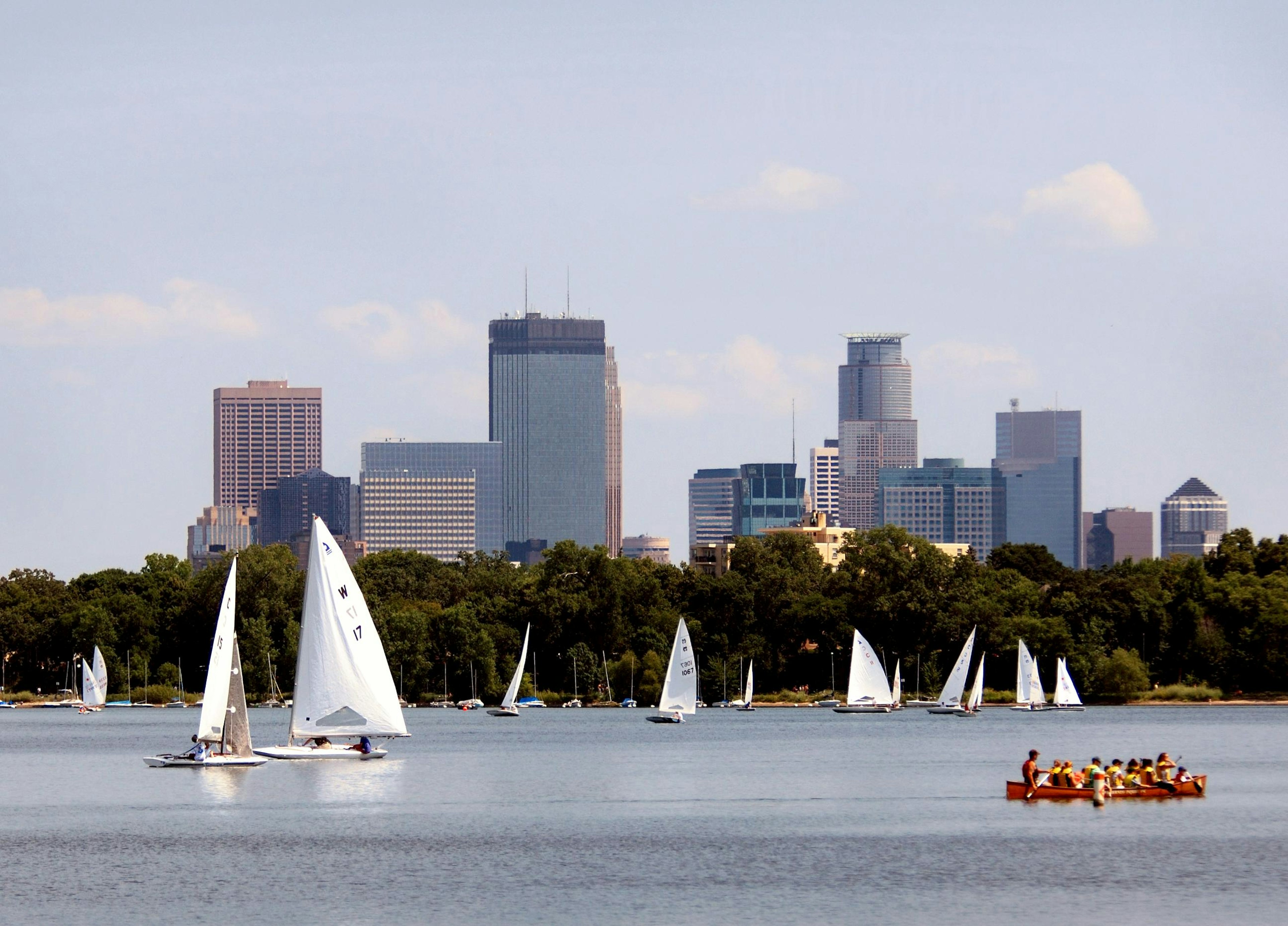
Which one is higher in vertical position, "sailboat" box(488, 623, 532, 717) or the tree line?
the tree line

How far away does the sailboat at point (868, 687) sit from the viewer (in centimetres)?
14338

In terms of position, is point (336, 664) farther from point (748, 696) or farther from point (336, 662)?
point (748, 696)

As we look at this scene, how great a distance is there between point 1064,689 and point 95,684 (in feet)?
251

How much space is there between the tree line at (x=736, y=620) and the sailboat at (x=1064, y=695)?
672cm

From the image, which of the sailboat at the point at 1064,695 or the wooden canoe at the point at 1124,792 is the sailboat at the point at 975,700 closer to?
the sailboat at the point at 1064,695

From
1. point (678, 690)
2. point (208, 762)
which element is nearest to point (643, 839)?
point (208, 762)

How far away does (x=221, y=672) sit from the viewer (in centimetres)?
7581

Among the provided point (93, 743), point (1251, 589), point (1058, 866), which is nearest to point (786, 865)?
point (1058, 866)

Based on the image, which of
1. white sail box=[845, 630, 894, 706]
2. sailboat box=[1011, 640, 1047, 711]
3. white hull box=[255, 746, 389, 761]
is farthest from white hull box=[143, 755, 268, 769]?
sailboat box=[1011, 640, 1047, 711]

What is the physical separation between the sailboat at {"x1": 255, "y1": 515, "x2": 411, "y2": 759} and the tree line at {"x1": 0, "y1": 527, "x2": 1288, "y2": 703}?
8086cm

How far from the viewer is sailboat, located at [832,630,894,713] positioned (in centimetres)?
14338

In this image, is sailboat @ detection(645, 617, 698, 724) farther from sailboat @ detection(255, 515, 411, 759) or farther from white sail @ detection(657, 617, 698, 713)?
sailboat @ detection(255, 515, 411, 759)

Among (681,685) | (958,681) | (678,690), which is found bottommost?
(678,690)

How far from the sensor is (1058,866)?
178 ft
